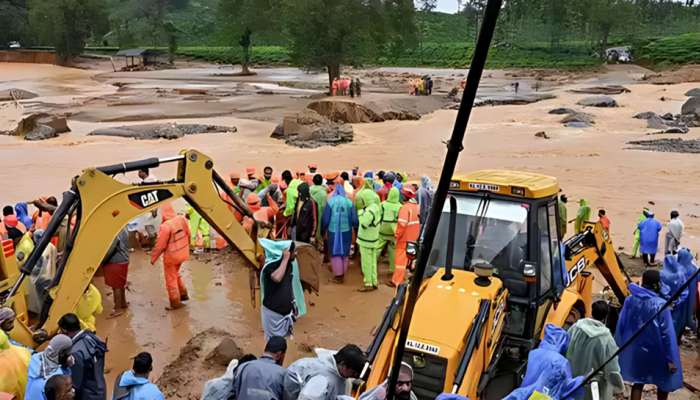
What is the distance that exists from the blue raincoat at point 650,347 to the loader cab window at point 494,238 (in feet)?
4.54

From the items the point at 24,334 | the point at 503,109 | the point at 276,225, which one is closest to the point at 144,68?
the point at 503,109

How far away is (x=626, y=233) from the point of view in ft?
48.8

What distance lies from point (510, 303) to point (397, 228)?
4.23 meters

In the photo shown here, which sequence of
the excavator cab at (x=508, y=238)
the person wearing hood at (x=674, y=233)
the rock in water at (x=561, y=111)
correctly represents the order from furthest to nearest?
the rock in water at (x=561, y=111) → the person wearing hood at (x=674, y=233) → the excavator cab at (x=508, y=238)

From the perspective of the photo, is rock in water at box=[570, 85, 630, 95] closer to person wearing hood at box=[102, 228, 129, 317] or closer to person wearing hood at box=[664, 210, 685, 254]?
person wearing hood at box=[664, 210, 685, 254]

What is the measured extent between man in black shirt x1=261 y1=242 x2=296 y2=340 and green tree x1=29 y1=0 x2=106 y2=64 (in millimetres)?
72041

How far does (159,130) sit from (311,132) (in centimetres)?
699

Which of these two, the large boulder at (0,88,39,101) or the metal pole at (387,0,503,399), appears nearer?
the metal pole at (387,0,503,399)

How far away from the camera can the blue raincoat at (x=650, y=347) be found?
6.41m

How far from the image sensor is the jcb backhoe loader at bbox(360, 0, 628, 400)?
16.9ft

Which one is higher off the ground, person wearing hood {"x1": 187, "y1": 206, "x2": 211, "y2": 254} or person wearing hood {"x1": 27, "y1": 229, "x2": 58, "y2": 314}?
person wearing hood {"x1": 27, "y1": 229, "x2": 58, "y2": 314}

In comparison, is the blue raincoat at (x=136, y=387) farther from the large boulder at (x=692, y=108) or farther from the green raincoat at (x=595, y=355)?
the large boulder at (x=692, y=108)

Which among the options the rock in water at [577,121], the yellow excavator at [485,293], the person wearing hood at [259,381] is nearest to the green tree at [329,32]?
the rock in water at [577,121]

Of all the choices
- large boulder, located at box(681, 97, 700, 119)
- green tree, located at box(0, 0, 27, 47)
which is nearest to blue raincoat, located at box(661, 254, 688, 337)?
large boulder, located at box(681, 97, 700, 119)
